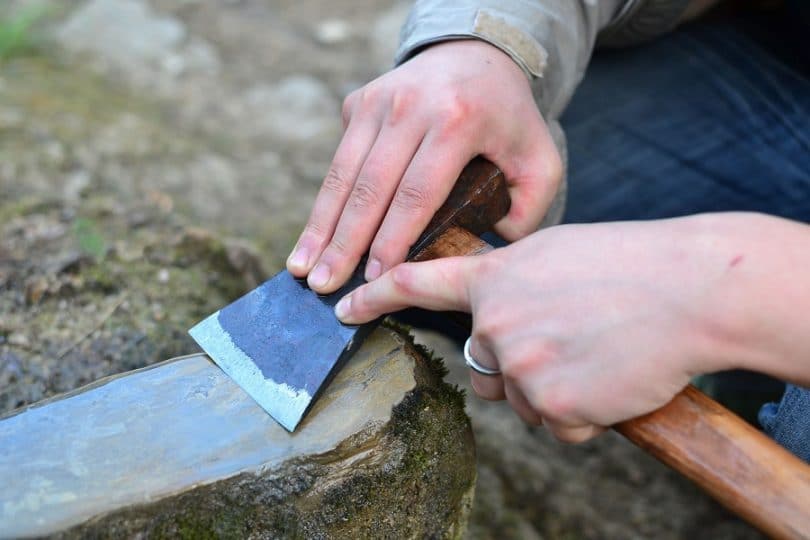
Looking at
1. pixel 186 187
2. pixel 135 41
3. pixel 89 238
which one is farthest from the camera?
pixel 135 41

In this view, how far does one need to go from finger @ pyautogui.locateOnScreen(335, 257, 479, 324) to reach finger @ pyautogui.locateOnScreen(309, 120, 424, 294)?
14 cm

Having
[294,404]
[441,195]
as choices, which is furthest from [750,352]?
[294,404]

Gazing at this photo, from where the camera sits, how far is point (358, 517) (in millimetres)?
1410

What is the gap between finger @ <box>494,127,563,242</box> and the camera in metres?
1.66

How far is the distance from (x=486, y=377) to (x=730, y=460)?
432 mm

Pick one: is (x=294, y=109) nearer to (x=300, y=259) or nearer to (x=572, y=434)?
(x=300, y=259)

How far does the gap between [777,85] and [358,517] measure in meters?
1.73

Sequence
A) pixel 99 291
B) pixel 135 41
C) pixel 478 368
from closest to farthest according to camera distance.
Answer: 1. pixel 478 368
2. pixel 99 291
3. pixel 135 41

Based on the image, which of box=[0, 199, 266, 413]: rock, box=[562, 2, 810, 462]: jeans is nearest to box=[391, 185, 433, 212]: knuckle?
box=[0, 199, 266, 413]: rock

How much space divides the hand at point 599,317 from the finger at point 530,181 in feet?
1.23

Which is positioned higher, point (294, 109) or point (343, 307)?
point (343, 307)

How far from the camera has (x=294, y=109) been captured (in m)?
3.66

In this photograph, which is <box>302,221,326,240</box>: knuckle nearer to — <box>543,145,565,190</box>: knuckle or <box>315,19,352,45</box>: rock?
<box>543,145,565,190</box>: knuckle

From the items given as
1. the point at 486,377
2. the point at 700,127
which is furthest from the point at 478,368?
the point at 700,127
